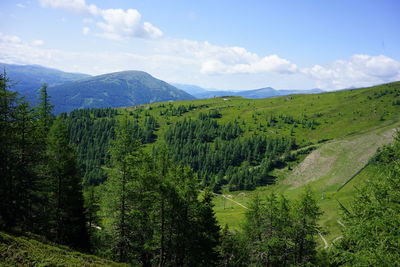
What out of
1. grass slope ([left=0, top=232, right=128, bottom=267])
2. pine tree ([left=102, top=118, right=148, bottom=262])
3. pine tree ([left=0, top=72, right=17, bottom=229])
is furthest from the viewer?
pine tree ([left=102, top=118, right=148, bottom=262])

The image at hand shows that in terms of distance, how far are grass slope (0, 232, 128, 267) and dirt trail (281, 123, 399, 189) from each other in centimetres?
13303

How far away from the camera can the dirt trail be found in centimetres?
13850

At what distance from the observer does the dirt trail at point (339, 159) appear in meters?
138

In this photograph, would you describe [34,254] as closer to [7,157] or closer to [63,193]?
[63,193]

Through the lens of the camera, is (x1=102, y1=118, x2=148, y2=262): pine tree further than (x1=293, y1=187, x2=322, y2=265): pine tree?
No

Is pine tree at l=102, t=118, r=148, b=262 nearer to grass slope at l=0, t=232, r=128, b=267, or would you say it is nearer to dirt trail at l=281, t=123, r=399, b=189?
grass slope at l=0, t=232, r=128, b=267

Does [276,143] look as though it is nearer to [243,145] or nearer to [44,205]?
[243,145]

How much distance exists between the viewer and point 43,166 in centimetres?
2734

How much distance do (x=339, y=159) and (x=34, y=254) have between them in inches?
6417

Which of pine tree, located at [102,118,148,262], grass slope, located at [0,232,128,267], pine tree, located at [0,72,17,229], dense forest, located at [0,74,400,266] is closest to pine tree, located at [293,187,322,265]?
dense forest, located at [0,74,400,266]

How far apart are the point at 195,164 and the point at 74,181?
6167 inches

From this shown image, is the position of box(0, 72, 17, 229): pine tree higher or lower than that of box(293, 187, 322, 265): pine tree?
higher

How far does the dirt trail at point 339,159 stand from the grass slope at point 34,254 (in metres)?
133

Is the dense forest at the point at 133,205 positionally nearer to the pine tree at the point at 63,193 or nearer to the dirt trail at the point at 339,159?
the pine tree at the point at 63,193
